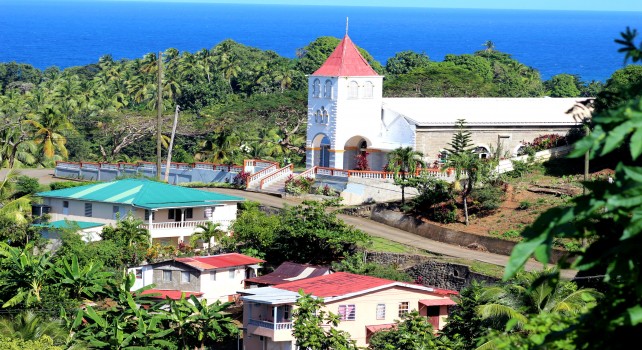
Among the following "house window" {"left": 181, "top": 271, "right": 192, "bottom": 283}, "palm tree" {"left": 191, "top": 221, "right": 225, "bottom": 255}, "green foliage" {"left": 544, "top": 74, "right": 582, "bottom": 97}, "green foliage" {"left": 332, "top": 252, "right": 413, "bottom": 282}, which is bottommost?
"house window" {"left": 181, "top": 271, "right": 192, "bottom": 283}

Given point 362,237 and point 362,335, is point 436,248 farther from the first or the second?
point 362,335

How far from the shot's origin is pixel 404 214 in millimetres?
50156

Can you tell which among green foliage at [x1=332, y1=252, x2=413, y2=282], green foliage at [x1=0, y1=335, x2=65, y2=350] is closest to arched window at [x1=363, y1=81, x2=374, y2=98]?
green foliage at [x1=332, y1=252, x2=413, y2=282]

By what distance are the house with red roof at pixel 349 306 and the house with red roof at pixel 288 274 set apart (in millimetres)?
2677

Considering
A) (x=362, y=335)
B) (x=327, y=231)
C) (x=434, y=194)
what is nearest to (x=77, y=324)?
(x=362, y=335)

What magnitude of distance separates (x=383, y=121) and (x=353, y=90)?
203 centimetres

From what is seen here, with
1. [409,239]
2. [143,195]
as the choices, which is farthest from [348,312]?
[143,195]

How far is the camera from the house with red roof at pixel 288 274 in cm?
4344

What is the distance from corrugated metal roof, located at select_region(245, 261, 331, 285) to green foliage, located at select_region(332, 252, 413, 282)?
0.60m

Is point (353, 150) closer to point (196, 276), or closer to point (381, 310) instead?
point (196, 276)

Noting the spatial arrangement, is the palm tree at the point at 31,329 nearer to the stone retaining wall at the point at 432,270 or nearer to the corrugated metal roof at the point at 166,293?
the corrugated metal roof at the point at 166,293

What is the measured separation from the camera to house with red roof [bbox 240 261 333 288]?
43.4 m

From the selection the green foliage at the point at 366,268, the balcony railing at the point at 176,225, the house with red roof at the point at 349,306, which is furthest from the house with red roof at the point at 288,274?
the balcony railing at the point at 176,225

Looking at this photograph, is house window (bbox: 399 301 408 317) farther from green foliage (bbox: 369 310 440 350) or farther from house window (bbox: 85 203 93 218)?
house window (bbox: 85 203 93 218)
